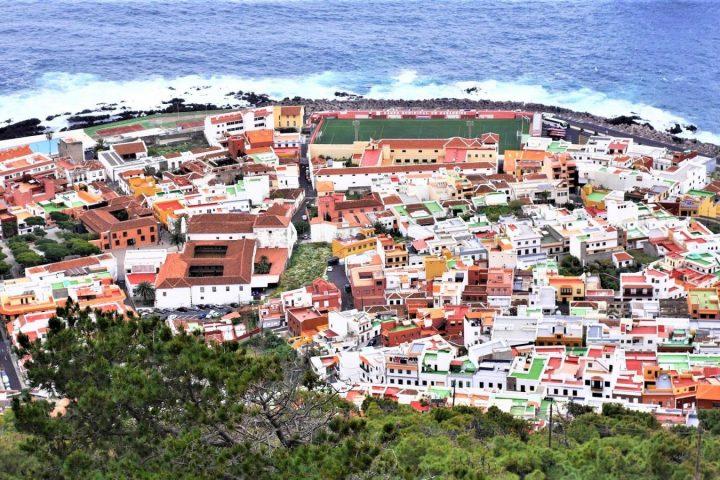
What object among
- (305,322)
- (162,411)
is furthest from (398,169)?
(162,411)

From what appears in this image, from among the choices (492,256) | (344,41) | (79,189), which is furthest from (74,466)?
(344,41)

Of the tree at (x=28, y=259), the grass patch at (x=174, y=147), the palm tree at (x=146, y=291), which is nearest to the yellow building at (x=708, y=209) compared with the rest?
the palm tree at (x=146, y=291)

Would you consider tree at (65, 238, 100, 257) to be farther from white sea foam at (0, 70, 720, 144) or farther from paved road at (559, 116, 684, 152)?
paved road at (559, 116, 684, 152)

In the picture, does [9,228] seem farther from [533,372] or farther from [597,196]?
[597,196]

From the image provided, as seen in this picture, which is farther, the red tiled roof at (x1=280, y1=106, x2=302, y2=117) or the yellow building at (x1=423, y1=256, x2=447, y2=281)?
the red tiled roof at (x1=280, y1=106, x2=302, y2=117)

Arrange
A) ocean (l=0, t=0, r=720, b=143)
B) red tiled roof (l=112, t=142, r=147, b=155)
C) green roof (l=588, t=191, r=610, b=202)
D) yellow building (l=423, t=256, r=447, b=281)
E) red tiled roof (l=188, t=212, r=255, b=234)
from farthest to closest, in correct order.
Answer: ocean (l=0, t=0, r=720, b=143) < red tiled roof (l=112, t=142, r=147, b=155) < green roof (l=588, t=191, r=610, b=202) < red tiled roof (l=188, t=212, r=255, b=234) < yellow building (l=423, t=256, r=447, b=281)

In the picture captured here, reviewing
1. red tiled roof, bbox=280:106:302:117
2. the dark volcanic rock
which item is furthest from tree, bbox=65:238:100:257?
the dark volcanic rock

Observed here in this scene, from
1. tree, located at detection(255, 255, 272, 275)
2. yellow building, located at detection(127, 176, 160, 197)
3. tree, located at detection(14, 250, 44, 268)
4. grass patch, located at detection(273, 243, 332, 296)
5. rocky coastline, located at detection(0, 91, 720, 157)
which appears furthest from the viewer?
rocky coastline, located at detection(0, 91, 720, 157)

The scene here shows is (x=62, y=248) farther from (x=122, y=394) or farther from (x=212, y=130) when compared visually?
(x=122, y=394)
